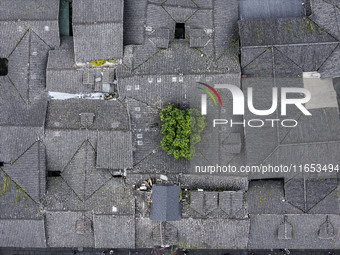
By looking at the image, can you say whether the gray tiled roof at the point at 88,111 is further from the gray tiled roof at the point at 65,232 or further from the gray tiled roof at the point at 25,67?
the gray tiled roof at the point at 65,232

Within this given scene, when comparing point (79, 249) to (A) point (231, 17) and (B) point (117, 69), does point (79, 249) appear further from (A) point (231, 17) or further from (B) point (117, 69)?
(A) point (231, 17)

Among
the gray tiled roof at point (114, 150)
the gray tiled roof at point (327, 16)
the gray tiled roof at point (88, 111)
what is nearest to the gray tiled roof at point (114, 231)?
the gray tiled roof at point (114, 150)

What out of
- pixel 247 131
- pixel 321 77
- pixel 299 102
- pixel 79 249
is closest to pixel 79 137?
pixel 79 249

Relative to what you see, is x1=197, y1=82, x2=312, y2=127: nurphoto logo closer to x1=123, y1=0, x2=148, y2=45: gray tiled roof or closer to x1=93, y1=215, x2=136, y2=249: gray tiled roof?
x1=123, y1=0, x2=148, y2=45: gray tiled roof

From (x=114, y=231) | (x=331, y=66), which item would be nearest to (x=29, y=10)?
(x=114, y=231)

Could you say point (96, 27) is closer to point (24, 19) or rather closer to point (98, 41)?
point (98, 41)

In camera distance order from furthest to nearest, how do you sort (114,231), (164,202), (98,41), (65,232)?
(65,232) → (114,231) → (98,41) → (164,202)
